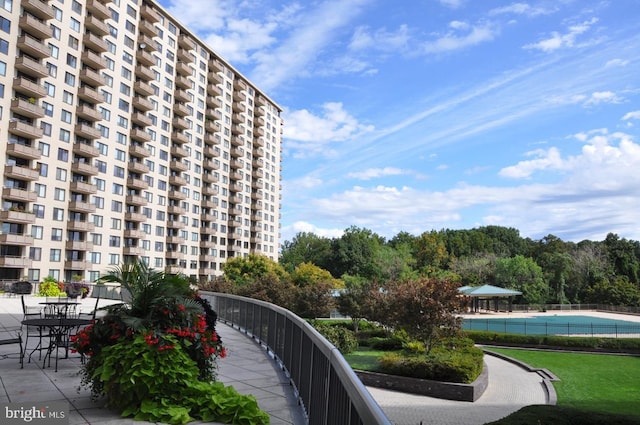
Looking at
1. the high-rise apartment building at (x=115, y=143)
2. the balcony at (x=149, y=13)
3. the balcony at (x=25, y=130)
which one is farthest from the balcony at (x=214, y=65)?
the balcony at (x=25, y=130)

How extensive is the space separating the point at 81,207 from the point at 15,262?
33.0 feet

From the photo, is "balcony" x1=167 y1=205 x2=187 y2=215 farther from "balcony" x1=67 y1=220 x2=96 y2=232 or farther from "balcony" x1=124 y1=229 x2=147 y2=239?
"balcony" x1=67 y1=220 x2=96 y2=232

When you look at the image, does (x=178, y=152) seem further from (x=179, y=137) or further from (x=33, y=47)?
(x=33, y=47)

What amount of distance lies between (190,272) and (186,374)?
71059 millimetres

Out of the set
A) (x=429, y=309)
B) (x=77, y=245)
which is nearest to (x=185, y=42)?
(x=77, y=245)

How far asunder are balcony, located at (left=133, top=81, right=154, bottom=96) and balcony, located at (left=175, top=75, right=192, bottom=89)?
715cm

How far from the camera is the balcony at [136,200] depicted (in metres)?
62.4

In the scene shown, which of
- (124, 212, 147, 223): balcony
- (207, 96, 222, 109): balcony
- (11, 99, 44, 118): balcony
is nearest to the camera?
(11, 99, 44, 118): balcony

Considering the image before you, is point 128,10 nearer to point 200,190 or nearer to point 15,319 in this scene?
point 200,190

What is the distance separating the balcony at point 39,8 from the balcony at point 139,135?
1601cm

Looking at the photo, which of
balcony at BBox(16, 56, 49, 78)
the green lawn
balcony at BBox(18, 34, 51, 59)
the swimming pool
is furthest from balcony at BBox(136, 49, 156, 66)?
the green lawn

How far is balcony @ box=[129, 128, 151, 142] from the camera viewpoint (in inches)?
2486

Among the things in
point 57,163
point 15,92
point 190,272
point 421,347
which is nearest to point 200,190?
point 190,272

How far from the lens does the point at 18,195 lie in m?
47.6
